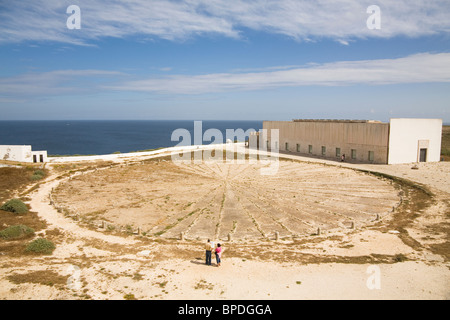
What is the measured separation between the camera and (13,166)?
36.3 m

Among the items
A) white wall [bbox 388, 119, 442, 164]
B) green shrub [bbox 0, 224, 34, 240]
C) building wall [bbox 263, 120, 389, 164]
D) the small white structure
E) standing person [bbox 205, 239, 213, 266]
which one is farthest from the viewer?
the small white structure

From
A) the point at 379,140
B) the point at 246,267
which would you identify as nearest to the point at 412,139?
the point at 379,140

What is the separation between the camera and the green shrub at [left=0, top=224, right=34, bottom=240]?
55.4 ft

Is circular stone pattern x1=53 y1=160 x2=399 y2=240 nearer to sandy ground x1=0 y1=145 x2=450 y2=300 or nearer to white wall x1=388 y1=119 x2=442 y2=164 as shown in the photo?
sandy ground x1=0 y1=145 x2=450 y2=300

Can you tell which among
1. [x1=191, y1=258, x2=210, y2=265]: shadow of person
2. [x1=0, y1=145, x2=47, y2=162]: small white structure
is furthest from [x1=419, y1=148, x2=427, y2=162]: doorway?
[x1=0, y1=145, x2=47, y2=162]: small white structure

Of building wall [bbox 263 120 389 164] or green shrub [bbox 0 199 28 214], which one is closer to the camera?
green shrub [bbox 0 199 28 214]

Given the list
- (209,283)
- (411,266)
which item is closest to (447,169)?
(411,266)

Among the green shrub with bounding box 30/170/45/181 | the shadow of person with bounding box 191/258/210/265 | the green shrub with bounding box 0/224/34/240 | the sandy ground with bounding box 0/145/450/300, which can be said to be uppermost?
the green shrub with bounding box 30/170/45/181

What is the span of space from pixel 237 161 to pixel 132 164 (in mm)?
13905

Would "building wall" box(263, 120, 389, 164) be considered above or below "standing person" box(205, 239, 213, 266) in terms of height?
above

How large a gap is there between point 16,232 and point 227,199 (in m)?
14.1

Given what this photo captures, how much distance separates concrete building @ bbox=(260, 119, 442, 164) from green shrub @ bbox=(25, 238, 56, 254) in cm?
3626

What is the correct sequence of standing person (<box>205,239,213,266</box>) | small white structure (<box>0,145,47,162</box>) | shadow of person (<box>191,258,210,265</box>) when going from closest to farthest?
1. standing person (<box>205,239,213,266</box>)
2. shadow of person (<box>191,258,210,265</box>)
3. small white structure (<box>0,145,47,162</box>)
